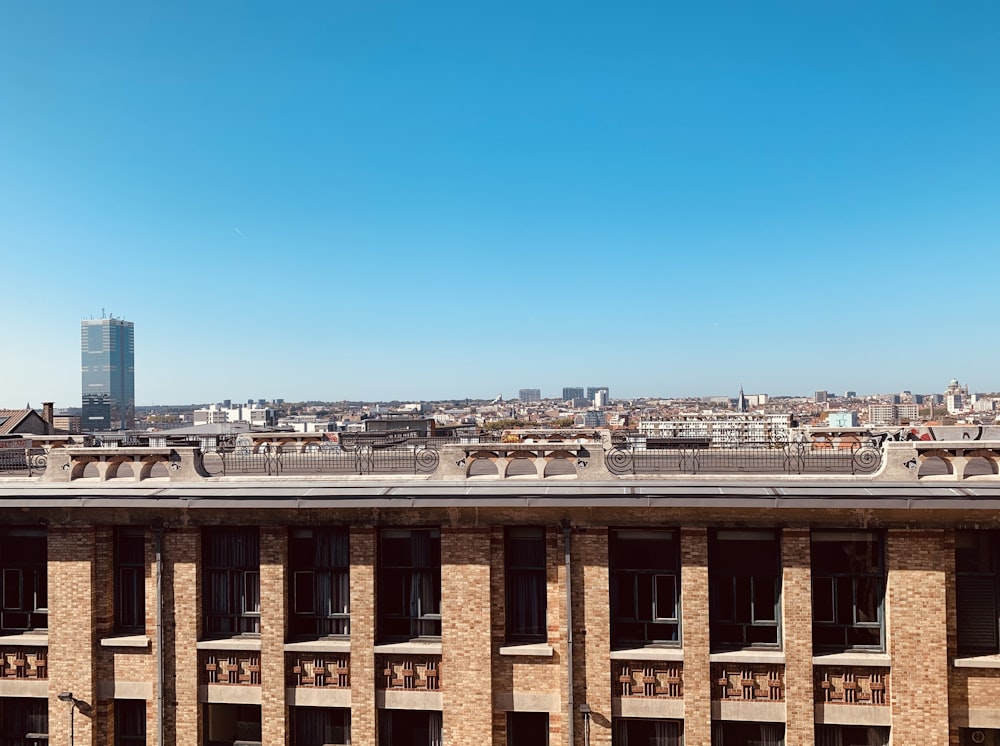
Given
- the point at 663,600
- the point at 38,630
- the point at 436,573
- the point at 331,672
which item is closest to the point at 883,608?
the point at 663,600

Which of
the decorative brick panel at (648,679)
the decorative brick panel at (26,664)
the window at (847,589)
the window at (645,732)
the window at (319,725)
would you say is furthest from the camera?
the decorative brick panel at (26,664)

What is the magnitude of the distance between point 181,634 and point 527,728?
26.9 ft

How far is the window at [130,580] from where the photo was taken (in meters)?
15.6

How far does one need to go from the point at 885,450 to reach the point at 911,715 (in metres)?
5.32

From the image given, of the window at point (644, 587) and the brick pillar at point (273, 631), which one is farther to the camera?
the brick pillar at point (273, 631)

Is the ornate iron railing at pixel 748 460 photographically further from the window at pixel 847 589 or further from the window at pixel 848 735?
the window at pixel 848 735

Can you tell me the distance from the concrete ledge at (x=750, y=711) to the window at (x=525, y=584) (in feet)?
12.8

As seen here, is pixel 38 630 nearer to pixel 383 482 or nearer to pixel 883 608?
pixel 383 482

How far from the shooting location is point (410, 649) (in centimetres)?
1450

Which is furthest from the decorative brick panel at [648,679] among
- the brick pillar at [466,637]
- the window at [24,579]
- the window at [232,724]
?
the window at [24,579]

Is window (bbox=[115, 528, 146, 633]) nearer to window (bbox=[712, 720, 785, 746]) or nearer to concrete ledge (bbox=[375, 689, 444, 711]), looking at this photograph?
concrete ledge (bbox=[375, 689, 444, 711])

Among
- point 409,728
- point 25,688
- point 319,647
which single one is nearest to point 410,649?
point 409,728

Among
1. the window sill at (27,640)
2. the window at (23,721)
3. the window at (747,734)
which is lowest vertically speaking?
the window at (23,721)

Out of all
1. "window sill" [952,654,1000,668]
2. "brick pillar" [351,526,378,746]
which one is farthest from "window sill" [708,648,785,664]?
"brick pillar" [351,526,378,746]
